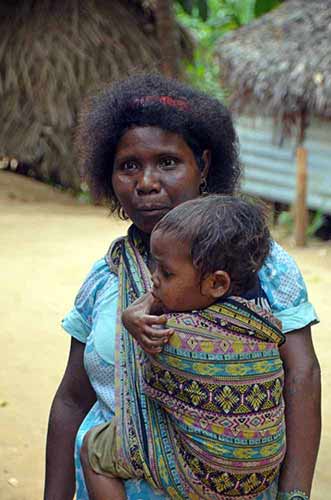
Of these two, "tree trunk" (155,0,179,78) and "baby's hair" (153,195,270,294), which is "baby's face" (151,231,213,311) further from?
"tree trunk" (155,0,179,78)

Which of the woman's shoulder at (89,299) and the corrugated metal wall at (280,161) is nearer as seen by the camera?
the woman's shoulder at (89,299)

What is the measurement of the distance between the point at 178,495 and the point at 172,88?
1.08 meters

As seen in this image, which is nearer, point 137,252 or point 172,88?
point 137,252

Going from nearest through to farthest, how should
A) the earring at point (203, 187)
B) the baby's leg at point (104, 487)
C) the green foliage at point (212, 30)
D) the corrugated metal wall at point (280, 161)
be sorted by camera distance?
the baby's leg at point (104, 487) → the earring at point (203, 187) → the corrugated metal wall at point (280, 161) → the green foliage at point (212, 30)

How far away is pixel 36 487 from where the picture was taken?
372 cm

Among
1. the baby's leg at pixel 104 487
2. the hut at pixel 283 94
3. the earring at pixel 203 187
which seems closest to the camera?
the baby's leg at pixel 104 487

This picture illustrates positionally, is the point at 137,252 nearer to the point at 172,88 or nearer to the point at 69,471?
the point at 172,88

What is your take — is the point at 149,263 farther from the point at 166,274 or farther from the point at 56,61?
the point at 56,61

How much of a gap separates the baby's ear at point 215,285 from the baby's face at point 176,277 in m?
0.01

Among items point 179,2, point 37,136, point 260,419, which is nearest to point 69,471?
point 260,419

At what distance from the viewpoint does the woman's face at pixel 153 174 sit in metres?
2.19

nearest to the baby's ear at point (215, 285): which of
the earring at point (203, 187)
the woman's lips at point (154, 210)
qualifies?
the woman's lips at point (154, 210)

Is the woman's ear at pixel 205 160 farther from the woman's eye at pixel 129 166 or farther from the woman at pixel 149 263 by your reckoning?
the woman's eye at pixel 129 166

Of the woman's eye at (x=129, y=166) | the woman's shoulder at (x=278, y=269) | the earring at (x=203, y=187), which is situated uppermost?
the woman's eye at (x=129, y=166)
